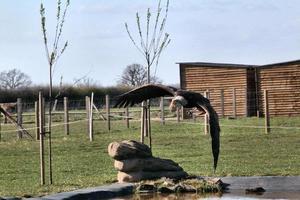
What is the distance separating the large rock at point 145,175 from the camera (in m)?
14.4

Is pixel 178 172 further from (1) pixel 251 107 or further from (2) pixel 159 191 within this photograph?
(1) pixel 251 107

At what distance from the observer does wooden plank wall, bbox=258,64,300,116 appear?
42969 millimetres

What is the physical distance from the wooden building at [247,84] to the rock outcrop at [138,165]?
1053 inches

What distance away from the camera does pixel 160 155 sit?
2094 cm

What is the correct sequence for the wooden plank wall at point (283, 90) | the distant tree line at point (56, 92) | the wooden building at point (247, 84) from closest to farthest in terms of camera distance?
the wooden plank wall at point (283, 90) → the wooden building at point (247, 84) → the distant tree line at point (56, 92)

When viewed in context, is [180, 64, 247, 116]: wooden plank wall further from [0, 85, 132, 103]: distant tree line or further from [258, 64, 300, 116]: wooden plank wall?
[0, 85, 132, 103]: distant tree line

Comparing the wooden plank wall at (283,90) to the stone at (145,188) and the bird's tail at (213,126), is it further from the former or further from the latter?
the bird's tail at (213,126)

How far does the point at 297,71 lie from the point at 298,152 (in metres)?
23.5

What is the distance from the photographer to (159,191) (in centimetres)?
1367

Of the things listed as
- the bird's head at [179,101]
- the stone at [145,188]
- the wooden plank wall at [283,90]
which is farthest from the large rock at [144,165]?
the wooden plank wall at [283,90]

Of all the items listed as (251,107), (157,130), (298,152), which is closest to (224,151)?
(298,152)

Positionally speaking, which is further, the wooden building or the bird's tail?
the wooden building

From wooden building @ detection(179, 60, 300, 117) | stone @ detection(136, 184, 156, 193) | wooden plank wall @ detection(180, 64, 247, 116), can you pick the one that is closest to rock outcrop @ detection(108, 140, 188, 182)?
stone @ detection(136, 184, 156, 193)

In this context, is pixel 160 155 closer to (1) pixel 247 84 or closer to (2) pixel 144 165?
(2) pixel 144 165
